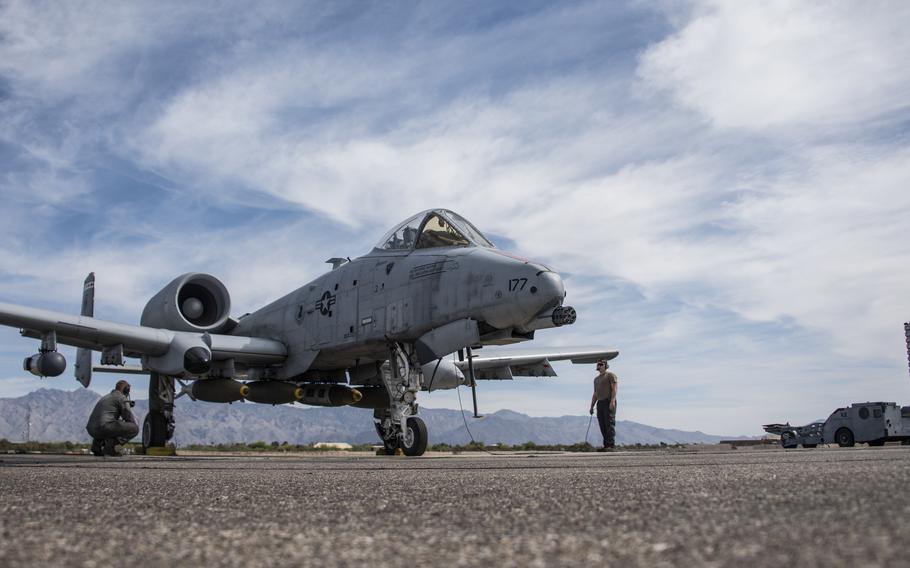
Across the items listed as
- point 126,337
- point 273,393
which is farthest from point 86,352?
point 273,393

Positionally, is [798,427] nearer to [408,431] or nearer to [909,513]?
[408,431]

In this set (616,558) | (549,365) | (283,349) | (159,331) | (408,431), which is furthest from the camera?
(549,365)

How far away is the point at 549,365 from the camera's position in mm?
20250

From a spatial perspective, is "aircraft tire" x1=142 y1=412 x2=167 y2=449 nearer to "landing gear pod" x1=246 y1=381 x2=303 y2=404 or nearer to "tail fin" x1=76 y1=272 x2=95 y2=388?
"tail fin" x1=76 y1=272 x2=95 y2=388

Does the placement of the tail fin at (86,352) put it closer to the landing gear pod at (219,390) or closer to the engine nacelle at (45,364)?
the landing gear pod at (219,390)

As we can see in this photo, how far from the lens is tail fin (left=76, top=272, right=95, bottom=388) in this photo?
58.7 ft

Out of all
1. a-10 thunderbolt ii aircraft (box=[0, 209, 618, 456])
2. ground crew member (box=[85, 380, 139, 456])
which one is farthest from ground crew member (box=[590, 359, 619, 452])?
ground crew member (box=[85, 380, 139, 456])

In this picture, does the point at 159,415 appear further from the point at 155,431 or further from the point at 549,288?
the point at 549,288

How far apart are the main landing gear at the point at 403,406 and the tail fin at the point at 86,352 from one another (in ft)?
25.6

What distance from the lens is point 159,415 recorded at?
17.8 m

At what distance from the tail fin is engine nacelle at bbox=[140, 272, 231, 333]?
1.78 m

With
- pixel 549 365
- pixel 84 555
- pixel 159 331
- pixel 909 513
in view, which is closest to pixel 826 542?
pixel 909 513

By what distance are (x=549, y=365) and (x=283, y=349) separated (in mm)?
7472

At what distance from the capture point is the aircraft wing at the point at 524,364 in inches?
768
